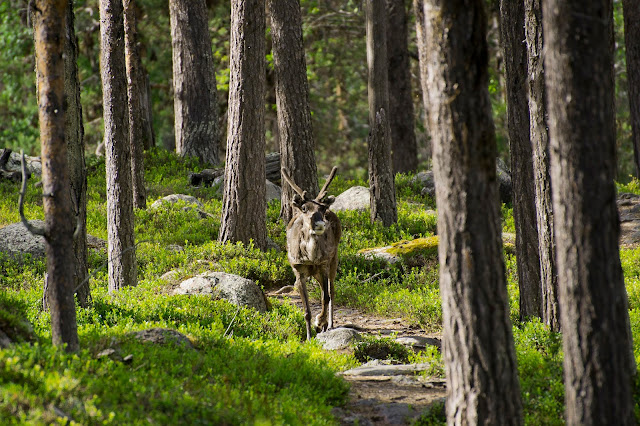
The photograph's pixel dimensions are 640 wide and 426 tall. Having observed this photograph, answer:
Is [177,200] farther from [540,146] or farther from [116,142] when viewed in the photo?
[540,146]

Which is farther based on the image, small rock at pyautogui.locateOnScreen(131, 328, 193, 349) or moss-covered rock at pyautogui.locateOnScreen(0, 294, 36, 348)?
small rock at pyautogui.locateOnScreen(131, 328, 193, 349)

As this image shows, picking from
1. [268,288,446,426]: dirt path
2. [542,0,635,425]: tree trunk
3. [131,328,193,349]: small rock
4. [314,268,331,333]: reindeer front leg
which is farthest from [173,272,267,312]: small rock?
[542,0,635,425]: tree trunk

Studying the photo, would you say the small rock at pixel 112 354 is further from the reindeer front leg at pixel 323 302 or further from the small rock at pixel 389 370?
the reindeer front leg at pixel 323 302

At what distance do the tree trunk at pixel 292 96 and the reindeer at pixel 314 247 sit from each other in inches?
172

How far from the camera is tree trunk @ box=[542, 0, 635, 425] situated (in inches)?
197

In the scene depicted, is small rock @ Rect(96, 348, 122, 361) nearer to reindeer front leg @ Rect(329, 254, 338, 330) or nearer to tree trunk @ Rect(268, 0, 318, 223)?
reindeer front leg @ Rect(329, 254, 338, 330)

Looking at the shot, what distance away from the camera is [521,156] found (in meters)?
8.76

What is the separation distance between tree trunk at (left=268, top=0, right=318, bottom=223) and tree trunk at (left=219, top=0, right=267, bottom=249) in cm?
122

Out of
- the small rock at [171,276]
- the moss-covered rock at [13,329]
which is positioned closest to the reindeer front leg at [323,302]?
the small rock at [171,276]

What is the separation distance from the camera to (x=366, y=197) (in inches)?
695

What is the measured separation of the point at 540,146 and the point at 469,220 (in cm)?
288

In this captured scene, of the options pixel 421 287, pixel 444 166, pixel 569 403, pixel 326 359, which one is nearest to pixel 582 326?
pixel 569 403

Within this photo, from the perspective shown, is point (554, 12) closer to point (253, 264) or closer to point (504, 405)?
point (504, 405)

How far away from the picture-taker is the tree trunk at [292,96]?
15.2 m
